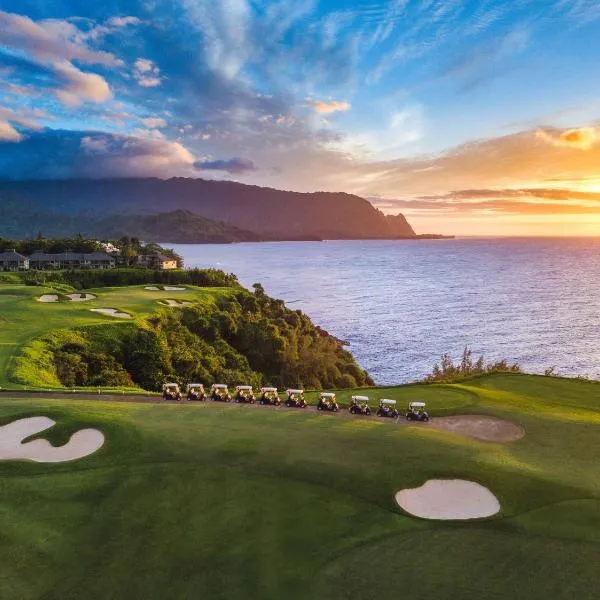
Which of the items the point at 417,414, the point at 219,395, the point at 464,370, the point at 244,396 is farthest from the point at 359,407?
the point at 464,370

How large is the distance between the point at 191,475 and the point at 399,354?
72.9 metres

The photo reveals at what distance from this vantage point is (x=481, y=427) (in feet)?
79.0

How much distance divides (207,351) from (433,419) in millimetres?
34430

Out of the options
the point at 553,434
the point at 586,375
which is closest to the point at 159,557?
the point at 553,434

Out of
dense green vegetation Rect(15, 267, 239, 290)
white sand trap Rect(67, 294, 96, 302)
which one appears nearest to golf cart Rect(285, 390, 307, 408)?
white sand trap Rect(67, 294, 96, 302)

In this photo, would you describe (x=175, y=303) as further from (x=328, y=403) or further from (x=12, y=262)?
(x=12, y=262)

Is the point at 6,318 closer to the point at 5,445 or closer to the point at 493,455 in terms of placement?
the point at 5,445

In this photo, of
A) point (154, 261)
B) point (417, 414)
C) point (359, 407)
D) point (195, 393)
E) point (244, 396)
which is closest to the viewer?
point (417, 414)

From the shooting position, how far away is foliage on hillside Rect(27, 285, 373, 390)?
38.5m

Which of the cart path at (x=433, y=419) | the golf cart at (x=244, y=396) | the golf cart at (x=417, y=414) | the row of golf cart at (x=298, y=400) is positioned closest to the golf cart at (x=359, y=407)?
the row of golf cart at (x=298, y=400)

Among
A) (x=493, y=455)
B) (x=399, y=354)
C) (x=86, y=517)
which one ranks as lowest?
(x=399, y=354)

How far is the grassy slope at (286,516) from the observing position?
42.7ft

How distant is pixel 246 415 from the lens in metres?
24.4

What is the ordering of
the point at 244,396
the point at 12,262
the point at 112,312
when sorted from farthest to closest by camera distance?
the point at 12,262, the point at 112,312, the point at 244,396
